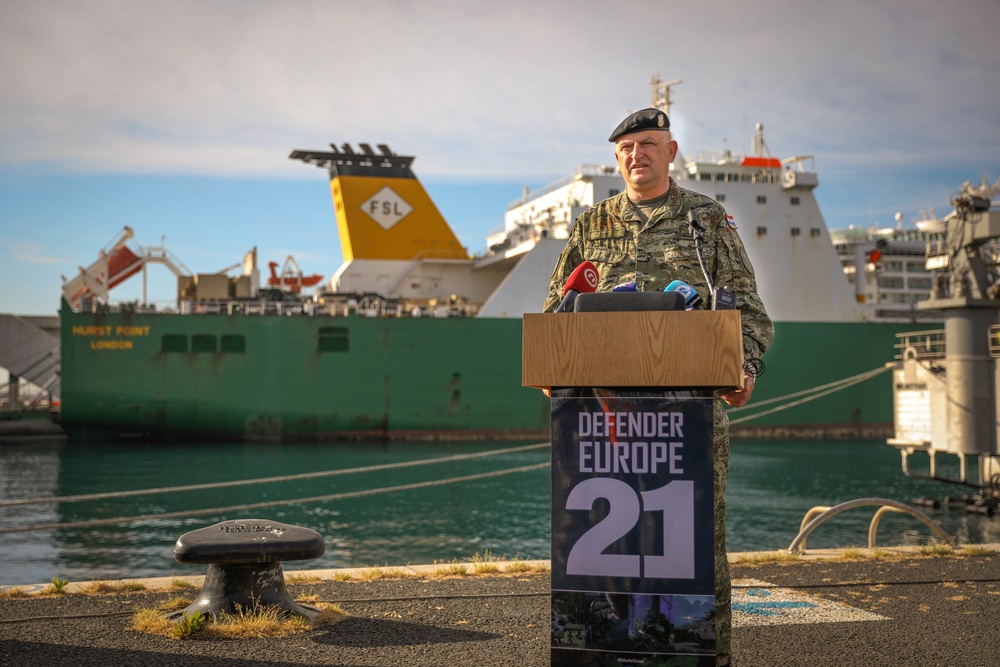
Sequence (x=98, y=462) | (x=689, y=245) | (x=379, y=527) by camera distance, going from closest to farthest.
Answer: (x=689, y=245), (x=379, y=527), (x=98, y=462)

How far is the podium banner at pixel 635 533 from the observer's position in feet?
6.26

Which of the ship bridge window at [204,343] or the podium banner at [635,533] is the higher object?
the ship bridge window at [204,343]

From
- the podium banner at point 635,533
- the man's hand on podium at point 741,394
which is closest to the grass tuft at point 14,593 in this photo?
the podium banner at point 635,533

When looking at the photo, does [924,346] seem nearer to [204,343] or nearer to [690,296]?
[690,296]

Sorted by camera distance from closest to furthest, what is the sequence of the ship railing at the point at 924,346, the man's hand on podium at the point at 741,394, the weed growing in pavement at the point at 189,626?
the man's hand on podium at the point at 741,394 → the weed growing in pavement at the point at 189,626 → the ship railing at the point at 924,346

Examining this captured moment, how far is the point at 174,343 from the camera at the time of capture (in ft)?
72.6

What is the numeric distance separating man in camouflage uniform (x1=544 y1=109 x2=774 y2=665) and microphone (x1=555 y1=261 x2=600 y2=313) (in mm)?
187

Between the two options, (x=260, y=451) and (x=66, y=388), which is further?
(x=66, y=388)

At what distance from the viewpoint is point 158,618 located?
357 cm

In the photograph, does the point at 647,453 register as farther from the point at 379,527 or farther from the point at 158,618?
the point at 379,527

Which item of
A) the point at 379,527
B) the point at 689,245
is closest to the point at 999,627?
the point at 689,245

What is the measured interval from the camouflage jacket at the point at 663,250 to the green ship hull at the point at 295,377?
19439 mm

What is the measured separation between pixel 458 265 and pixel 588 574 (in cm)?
2523

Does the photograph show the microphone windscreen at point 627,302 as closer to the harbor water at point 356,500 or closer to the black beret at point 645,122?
the black beret at point 645,122
